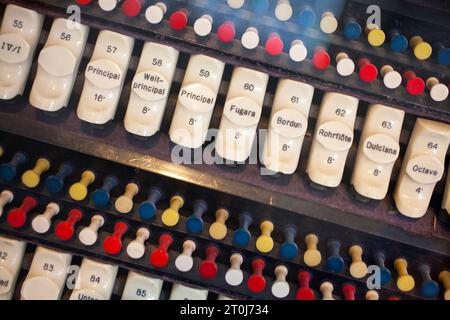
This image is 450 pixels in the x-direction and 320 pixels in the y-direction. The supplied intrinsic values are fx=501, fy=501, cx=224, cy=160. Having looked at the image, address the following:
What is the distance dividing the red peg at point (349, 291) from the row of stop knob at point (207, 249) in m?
0.03

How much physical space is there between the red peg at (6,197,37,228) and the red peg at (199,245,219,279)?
0.43 metres

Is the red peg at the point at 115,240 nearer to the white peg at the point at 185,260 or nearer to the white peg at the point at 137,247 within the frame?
the white peg at the point at 137,247

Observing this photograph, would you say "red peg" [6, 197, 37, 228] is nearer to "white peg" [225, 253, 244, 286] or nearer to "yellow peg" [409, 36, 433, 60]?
"white peg" [225, 253, 244, 286]

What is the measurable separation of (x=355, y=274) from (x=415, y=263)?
17 cm

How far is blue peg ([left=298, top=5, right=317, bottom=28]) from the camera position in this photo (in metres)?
1.06

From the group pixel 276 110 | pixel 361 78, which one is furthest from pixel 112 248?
pixel 361 78

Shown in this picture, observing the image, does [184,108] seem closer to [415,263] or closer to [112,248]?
[112,248]

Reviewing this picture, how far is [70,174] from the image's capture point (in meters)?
1.21

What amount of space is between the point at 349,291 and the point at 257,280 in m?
0.23

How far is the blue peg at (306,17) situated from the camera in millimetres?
1057

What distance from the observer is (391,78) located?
109 centimetres

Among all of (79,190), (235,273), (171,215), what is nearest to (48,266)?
(79,190)

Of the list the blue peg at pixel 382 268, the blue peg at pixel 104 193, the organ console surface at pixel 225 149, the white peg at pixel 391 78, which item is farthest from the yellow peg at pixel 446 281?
the blue peg at pixel 104 193

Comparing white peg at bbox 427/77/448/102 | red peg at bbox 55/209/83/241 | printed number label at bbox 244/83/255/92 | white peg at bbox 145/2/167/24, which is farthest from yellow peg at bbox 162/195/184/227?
white peg at bbox 427/77/448/102
